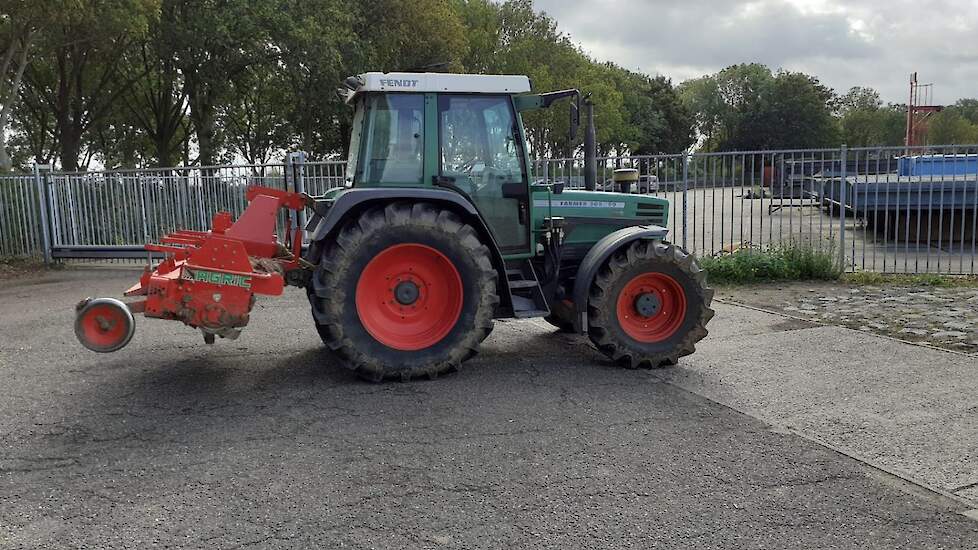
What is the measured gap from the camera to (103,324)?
5.59m

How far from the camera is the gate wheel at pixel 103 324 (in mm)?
5559

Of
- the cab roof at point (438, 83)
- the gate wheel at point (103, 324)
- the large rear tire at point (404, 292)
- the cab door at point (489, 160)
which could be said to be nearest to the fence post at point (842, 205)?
the cab door at point (489, 160)

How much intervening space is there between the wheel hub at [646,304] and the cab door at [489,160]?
1.11 meters

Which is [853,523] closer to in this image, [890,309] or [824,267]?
[890,309]

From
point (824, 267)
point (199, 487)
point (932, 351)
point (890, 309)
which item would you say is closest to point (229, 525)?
point (199, 487)

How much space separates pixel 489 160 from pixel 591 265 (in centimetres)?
124

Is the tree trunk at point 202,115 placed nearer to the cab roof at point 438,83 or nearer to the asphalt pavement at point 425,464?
the asphalt pavement at point 425,464

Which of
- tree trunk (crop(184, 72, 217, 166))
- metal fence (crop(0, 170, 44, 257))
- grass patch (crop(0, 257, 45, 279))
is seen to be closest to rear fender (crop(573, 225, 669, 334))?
grass patch (crop(0, 257, 45, 279))

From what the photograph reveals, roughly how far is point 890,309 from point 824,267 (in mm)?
2355

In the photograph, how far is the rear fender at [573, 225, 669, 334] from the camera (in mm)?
6566

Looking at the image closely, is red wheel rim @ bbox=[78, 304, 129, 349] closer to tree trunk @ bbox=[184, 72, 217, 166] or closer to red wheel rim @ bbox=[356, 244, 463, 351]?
red wheel rim @ bbox=[356, 244, 463, 351]

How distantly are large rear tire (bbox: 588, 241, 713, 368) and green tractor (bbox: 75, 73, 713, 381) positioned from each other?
0.5 inches

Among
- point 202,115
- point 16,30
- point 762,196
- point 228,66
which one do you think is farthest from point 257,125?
point 762,196

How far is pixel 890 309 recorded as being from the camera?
9219 millimetres
